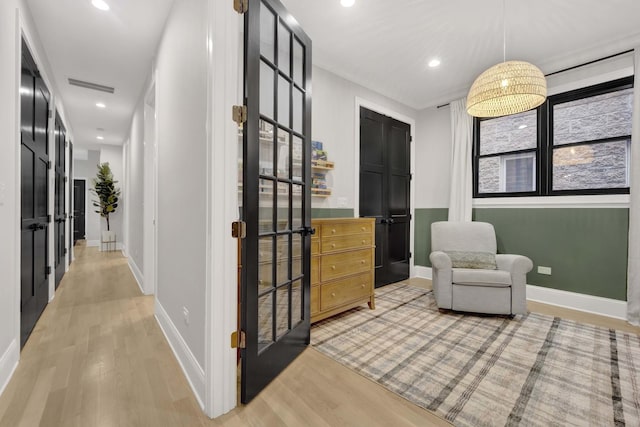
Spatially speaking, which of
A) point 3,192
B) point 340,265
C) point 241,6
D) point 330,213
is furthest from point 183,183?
point 330,213

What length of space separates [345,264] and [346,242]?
0.71ft

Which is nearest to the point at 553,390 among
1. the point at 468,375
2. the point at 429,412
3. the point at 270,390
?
the point at 468,375

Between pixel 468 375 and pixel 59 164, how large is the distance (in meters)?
5.46

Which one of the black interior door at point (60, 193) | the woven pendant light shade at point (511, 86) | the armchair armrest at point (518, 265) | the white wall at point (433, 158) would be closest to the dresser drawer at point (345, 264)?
the armchair armrest at point (518, 265)

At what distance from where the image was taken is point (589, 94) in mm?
3115

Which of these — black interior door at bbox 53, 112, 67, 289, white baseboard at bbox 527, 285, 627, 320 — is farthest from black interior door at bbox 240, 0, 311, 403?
black interior door at bbox 53, 112, 67, 289

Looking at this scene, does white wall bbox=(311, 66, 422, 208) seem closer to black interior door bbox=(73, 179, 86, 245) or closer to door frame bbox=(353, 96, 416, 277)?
door frame bbox=(353, 96, 416, 277)

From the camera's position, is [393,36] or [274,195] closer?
[274,195]

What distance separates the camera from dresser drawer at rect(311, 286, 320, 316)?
249cm

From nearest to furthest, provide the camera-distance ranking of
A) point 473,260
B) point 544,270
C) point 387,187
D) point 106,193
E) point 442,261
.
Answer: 1. point 442,261
2. point 473,260
3. point 544,270
4. point 387,187
5. point 106,193

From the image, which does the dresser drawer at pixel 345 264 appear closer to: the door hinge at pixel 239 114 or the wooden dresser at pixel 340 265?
the wooden dresser at pixel 340 265

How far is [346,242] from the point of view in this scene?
274 centimetres

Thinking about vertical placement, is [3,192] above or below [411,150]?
below

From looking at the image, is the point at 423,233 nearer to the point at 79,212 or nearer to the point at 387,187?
the point at 387,187
